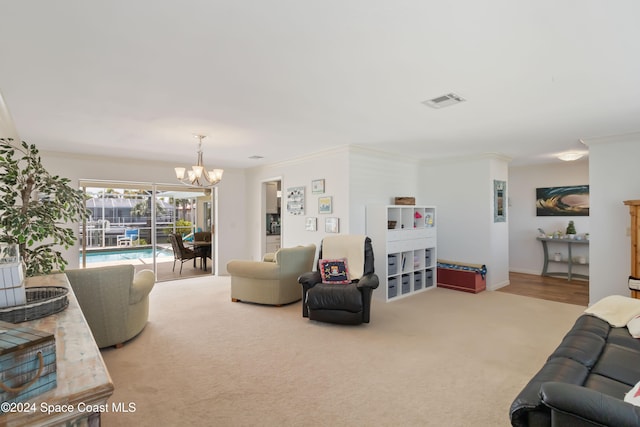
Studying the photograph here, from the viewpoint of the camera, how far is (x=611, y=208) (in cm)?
445

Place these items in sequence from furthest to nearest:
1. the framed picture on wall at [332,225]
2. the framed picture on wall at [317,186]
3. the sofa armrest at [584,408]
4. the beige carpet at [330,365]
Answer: the framed picture on wall at [317,186], the framed picture on wall at [332,225], the beige carpet at [330,365], the sofa armrest at [584,408]

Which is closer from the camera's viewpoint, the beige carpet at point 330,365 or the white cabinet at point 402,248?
the beige carpet at point 330,365

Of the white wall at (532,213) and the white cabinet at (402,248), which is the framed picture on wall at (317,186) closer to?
the white cabinet at (402,248)

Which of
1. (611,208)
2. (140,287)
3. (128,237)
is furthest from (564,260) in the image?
(128,237)

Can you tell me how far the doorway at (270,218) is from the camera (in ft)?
24.0

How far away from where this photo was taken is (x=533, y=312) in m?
4.43

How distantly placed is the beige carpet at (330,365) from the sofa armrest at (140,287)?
44cm

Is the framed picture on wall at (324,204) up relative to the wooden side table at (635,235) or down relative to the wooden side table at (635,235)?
up

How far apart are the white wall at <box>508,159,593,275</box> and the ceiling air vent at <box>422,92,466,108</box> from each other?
4.94 metres

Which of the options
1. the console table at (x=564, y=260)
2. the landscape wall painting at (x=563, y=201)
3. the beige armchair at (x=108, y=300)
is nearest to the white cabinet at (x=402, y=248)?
the console table at (x=564, y=260)

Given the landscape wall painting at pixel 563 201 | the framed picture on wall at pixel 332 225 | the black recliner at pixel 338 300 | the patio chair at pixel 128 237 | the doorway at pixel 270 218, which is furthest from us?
the doorway at pixel 270 218

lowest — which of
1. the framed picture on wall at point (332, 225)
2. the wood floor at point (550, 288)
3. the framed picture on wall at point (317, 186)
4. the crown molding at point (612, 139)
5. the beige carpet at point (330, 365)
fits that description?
the wood floor at point (550, 288)

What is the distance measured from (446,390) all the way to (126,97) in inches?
142

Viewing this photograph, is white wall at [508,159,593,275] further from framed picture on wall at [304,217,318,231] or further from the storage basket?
the storage basket
